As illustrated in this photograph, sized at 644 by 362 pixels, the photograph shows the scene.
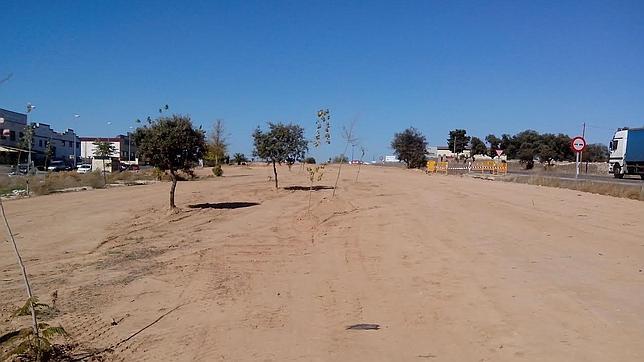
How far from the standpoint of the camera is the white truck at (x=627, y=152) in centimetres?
3916

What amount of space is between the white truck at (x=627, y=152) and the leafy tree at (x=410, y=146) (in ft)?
77.8

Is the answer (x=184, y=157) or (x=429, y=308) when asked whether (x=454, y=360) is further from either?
(x=184, y=157)

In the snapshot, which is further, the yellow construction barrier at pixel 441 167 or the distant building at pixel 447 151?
the distant building at pixel 447 151

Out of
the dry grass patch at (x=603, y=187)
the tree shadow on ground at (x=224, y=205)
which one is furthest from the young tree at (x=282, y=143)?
the dry grass patch at (x=603, y=187)

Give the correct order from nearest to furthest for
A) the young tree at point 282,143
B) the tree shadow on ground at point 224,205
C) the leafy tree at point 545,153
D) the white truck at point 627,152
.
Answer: the tree shadow on ground at point 224,205 < the young tree at point 282,143 < the white truck at point 627,152 < the leafy tree at point 545,153

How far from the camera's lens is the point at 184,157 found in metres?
18.8

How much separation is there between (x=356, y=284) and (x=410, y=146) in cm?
5660

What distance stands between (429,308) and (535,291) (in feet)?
4.94

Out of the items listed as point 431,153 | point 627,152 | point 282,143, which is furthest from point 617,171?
point 431,153

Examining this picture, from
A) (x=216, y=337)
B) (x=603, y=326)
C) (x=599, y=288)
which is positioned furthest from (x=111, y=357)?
(x=599, y=288)

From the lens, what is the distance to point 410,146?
209 ft

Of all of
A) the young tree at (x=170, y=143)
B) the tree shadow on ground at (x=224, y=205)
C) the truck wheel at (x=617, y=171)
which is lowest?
the tree shadow on ground at (x=224, y=205)

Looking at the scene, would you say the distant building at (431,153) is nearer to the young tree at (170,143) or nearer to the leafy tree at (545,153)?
the leafy tree at (545,153)

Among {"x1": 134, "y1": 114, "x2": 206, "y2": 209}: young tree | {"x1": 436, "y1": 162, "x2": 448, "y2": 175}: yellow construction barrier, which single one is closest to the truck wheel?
{"x1": 436, "y1": 162, "x2": 448, "y2": 175}: yellow construction barrier
